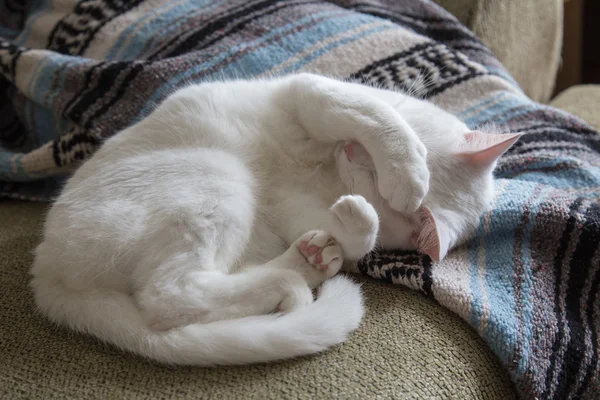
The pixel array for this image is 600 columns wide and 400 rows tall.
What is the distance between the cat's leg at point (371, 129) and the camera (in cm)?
102

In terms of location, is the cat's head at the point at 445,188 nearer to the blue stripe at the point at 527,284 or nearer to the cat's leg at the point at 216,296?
the blue stripe at the point at 527,284

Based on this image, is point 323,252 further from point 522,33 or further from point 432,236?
point 522,33

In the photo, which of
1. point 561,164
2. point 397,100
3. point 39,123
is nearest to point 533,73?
point 561,164

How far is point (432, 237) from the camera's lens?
103 cm

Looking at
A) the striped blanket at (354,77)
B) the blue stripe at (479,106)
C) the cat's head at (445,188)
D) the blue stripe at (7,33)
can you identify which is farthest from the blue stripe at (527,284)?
the blue stripe at (7,33)

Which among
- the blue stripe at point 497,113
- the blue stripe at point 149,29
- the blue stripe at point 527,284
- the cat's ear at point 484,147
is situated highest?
the blue stripe at point 149,29

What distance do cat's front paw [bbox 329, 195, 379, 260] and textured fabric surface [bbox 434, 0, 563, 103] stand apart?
1265mm

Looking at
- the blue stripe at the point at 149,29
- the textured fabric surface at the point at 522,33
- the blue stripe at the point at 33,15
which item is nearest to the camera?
the blue stripe at the point at 149,29

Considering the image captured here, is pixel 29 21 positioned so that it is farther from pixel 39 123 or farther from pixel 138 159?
pixel 138 159

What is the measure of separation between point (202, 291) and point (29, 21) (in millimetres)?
1471

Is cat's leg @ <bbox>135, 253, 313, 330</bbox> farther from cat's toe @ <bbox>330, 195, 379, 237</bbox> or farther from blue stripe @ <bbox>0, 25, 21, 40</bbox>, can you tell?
blue stripe @ <bbox>0, 25, 21, 40</bbox>

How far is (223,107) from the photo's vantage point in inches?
47.5

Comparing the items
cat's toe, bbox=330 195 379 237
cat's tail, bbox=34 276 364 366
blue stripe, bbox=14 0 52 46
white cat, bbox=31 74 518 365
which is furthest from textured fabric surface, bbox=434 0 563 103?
blue stripe, bbox=14 0 52 46

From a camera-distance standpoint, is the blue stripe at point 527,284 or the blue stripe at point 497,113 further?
the blue stripe at point 497,113
